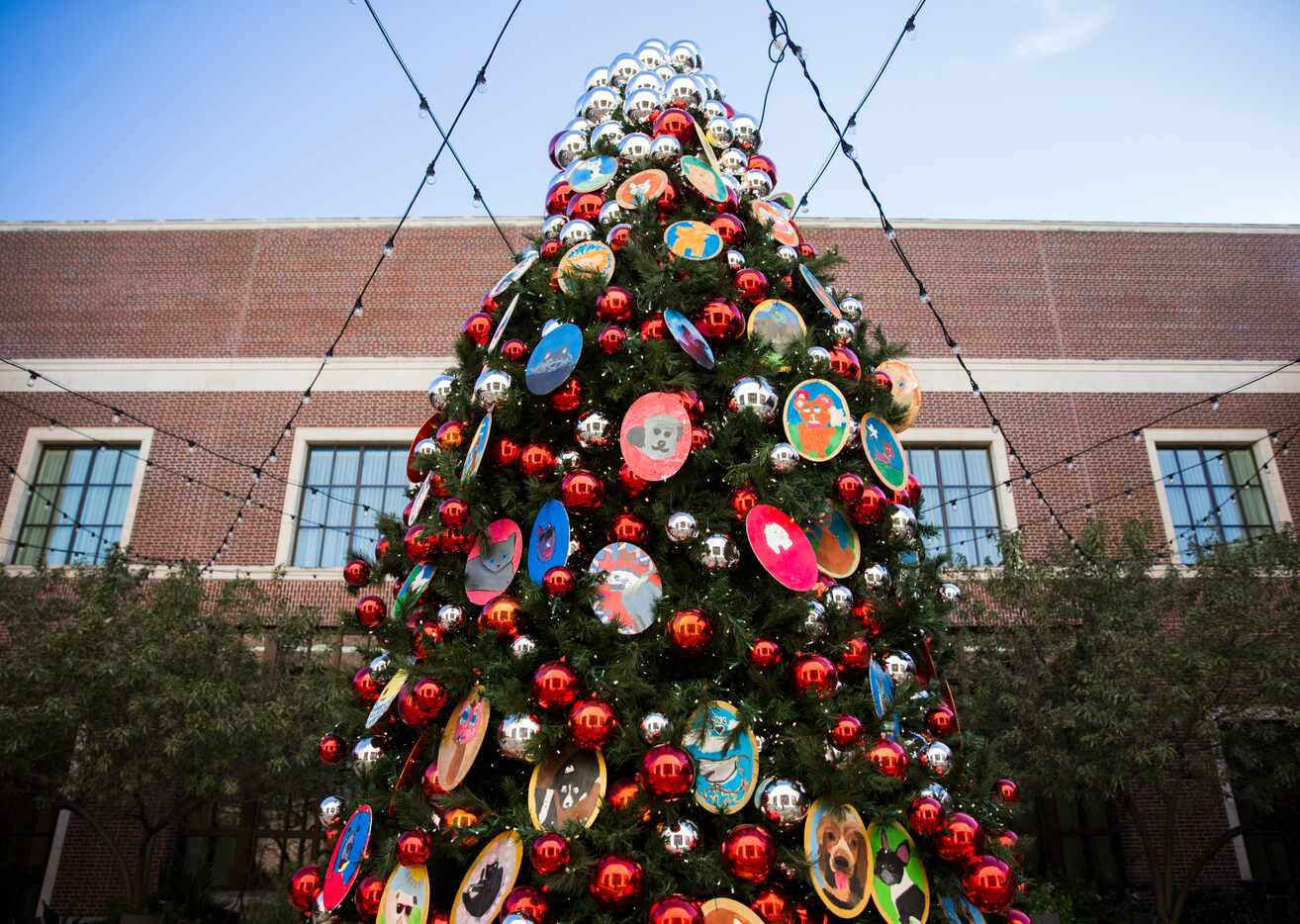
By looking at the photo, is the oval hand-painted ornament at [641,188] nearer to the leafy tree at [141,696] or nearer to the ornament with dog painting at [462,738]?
the ornament with dog painting at [462,738]

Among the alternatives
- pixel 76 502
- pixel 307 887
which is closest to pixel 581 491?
pixel 307 887

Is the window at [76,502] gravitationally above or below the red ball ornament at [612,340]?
above

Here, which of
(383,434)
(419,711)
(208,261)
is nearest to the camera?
(419,711)

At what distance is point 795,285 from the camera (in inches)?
169

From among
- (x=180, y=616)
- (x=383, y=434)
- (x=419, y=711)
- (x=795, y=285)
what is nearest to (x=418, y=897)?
(x=419, y=711)

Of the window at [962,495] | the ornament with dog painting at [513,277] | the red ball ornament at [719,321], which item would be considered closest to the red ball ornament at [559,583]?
the red ball ornament at [719,321]

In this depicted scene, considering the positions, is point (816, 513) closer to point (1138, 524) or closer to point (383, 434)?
point (1138, 524)

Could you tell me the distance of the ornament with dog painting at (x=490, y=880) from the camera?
9.31 feet

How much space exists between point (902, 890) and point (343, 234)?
56.0 ft

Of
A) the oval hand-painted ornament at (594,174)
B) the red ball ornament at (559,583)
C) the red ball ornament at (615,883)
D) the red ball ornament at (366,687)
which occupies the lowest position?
the red ball ornament at (615,883)

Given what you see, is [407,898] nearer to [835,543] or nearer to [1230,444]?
[835,543]

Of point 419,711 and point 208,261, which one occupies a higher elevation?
point 208,261

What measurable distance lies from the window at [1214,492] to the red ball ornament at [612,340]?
47.8 ft

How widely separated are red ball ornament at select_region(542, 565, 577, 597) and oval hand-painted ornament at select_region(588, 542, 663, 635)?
0.31ft
